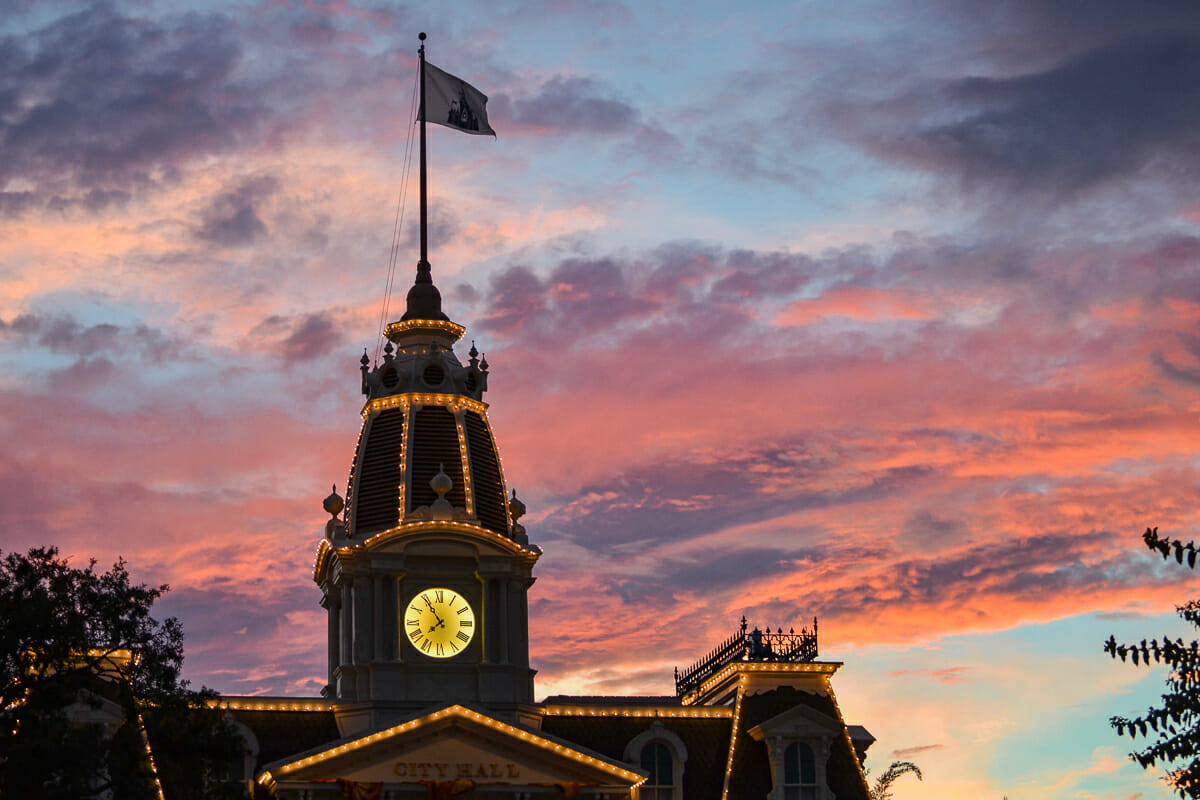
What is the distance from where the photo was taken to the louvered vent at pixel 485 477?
7150 centimetres

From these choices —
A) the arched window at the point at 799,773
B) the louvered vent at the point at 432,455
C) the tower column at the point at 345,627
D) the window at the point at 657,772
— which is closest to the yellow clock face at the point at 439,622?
the tower column at the point at 345,627

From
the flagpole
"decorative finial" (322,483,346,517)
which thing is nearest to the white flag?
the flagpole

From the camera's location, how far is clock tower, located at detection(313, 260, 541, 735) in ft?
225

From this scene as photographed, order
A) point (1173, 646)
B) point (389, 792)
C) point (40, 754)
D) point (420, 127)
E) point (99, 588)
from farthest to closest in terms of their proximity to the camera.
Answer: point (420, 127)
point (389, 792)
point (99, 588)
point (40, 754)
point (1173, 646)

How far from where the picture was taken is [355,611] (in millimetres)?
69062

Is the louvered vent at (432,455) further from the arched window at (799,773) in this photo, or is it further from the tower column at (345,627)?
the arched window at (799,773)

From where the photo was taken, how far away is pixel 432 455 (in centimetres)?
7162

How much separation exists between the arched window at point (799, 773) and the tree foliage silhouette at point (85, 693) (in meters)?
22.0

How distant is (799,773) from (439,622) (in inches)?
520

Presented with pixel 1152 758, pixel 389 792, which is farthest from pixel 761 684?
pixel 1152 758

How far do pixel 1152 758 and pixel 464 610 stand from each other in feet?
115

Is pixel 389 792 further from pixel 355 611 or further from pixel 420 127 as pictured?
pixel 420 127

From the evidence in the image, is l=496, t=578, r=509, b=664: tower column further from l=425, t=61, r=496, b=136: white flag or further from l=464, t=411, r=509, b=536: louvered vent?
l=425, t=61, r=496, b=136: white flag

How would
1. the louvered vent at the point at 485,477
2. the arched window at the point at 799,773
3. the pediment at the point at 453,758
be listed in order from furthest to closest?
1. the louvered vent at the point at 485,477
2. the arched window at the point at 799,773
3. the pediment at the point at 453,758
